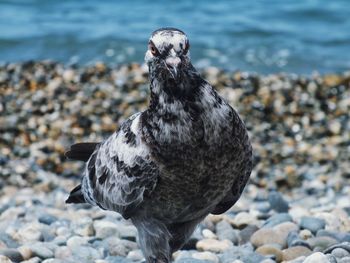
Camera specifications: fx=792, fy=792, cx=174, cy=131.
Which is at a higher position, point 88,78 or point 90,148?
point 90,148

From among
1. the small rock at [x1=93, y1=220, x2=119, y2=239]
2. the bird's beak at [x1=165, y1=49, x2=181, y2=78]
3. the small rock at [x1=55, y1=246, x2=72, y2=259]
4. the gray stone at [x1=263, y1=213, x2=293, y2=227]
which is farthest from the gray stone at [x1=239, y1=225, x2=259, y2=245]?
the bird's beak at [x1=165, y1=49, x2=181, y2=78]

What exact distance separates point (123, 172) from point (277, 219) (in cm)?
215

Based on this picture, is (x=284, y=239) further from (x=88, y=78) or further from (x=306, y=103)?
(x=88, y=78)

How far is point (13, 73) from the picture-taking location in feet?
43.2

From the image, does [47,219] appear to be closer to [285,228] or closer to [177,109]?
[285,228]

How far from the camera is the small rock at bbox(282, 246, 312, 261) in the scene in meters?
5.38

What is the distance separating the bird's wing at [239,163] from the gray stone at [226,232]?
111 cm

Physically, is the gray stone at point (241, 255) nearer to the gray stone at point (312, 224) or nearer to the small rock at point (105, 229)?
the gray stone at point (312, 224)

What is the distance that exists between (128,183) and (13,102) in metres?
7.39

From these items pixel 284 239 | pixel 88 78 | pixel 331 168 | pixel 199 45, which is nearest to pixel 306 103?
pixel 331 168

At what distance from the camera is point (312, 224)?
609cm

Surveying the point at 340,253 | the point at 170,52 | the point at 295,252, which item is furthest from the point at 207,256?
the point at 170,52

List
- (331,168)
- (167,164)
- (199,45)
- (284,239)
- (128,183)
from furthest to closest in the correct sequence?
(199,45) → (331,168) → (284,239) → (128,183) → (167,164)

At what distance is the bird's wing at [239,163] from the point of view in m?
4.36
